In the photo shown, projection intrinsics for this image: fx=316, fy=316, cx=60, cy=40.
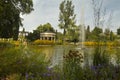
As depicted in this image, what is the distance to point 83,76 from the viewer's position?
511cm

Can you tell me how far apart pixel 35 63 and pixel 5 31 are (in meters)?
31.5

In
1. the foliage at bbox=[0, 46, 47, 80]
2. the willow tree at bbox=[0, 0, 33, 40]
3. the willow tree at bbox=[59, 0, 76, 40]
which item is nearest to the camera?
the foliage at bbox=[0, 46, 47, 80]

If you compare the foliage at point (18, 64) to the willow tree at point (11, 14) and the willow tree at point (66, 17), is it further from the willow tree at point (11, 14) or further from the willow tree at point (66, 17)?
the willow tree at point (66, 17)

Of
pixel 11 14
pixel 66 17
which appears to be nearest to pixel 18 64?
pixel 11 14

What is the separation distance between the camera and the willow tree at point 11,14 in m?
35.1

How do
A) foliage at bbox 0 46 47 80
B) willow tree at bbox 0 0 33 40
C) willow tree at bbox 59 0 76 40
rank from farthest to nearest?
willow tree at bbox 59 0 76 40
willow tree at bbox 0 0 33 40
foliage at bbox 0 46 47 80

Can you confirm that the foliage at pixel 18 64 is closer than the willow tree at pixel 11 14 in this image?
Yes

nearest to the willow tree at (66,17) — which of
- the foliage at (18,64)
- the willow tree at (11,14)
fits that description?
the willow tree at (11,14)

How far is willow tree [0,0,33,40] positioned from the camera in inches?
1382

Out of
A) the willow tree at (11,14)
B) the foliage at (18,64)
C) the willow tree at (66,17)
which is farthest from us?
the willow tree at (66,17)

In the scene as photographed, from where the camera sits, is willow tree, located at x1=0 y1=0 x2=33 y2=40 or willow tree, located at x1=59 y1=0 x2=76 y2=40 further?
willow tree, located at x1=59 y1=0 x2=76 y2=40

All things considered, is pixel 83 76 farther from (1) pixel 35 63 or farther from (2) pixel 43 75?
(1) pixel 35 63

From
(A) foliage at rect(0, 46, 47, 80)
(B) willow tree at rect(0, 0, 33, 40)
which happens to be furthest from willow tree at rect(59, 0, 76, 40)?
(A) foliage at rect(0, 46, 47, 80)

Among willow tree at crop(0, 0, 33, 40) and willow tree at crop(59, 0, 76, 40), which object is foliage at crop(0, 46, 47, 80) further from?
willow tree at crop(59, 0, 76, 40)
